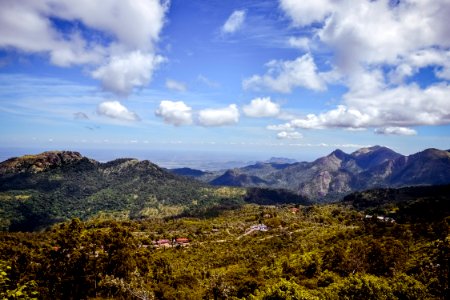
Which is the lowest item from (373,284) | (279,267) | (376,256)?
(279,267)

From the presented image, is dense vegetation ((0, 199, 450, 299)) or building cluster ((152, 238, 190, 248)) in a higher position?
dense vegetation ((0, 199, 450, 299))

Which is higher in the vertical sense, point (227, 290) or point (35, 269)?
point (35, 269)

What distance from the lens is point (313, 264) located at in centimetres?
6400

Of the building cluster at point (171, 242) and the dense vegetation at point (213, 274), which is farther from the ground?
the dense vegetation at point (213, 274)

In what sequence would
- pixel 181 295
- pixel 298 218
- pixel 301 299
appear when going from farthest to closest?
pixel 298 218 → pixel 181 295 → pixel 301 299

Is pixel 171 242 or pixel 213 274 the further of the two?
pixel 171 242

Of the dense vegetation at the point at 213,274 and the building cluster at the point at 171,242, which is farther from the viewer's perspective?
the building cluster at the point at 171,242

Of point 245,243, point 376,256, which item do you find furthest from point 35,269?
point 245,243

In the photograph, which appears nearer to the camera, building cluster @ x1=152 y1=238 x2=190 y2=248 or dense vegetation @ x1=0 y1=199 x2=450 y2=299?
dense vegetation @ x1=0 y1=199 x2=450 y2=299

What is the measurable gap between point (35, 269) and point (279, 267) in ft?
130

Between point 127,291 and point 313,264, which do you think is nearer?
point 127,291

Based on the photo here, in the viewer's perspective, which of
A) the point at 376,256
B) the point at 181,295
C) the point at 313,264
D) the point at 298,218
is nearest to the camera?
the point at 181,295

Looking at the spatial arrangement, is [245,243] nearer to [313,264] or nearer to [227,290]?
[313,264]

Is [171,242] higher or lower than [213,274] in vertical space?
lower
